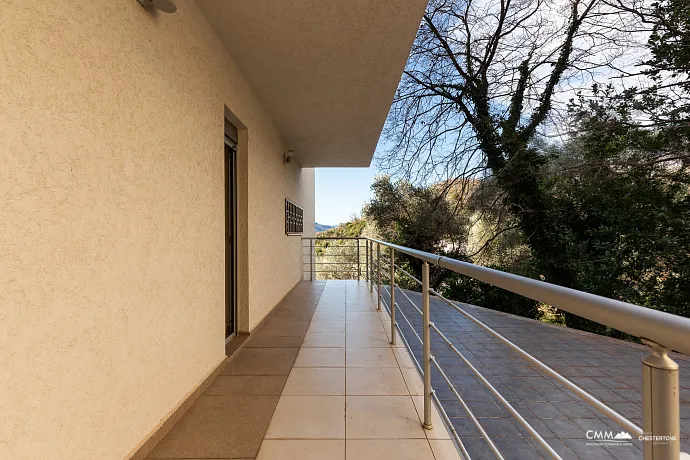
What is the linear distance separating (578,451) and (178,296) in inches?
87.7

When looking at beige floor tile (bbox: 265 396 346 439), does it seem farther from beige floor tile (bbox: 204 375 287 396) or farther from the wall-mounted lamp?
the wall-mounted lamp

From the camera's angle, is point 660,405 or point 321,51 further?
point 321,51

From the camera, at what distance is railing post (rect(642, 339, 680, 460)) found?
449 millimetres

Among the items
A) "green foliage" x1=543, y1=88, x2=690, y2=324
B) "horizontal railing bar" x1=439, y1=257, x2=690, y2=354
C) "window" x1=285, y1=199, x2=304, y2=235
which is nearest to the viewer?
"horizontal railing bar" x1=439, y1=257, x2=690, y2=354

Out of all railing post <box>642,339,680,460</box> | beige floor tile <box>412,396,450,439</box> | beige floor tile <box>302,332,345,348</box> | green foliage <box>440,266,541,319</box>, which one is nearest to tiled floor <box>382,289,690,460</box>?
beige floor tile <box>412,396,450,439</box>

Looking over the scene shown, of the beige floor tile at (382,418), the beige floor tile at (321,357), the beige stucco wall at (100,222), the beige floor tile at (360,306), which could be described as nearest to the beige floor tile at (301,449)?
the beige floor tile at (382,418)

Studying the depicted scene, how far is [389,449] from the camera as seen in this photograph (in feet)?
5.10

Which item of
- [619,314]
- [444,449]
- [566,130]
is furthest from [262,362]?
[566,130]

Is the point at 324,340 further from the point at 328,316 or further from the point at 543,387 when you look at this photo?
the point at 543,387

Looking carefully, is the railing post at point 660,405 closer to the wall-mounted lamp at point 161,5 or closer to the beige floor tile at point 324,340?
the wall-mounted lamp at point 161,5

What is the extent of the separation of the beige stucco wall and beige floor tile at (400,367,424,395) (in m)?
1.27

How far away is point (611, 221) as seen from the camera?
5.74m

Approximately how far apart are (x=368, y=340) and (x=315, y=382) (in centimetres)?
90

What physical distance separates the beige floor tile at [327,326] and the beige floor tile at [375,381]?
964 mm
